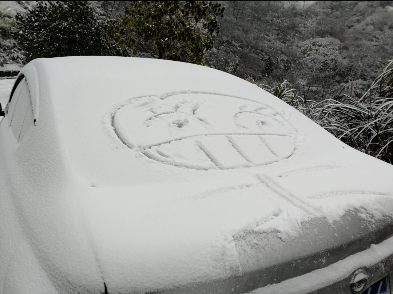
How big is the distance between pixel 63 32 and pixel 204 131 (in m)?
8.59

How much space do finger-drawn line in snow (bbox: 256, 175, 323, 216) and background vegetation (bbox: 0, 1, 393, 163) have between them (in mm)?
2557

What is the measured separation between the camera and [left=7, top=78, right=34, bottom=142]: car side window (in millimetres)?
1722

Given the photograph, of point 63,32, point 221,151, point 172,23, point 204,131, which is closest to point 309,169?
point 221,151

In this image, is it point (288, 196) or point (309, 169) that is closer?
point (288, 196)

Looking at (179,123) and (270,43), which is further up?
(179,123)

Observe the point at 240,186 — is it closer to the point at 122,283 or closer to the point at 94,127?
the point at 122,283

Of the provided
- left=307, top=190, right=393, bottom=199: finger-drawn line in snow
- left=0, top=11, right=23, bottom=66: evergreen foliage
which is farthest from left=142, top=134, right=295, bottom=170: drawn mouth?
left=0, top=11, right=23, bottom=66: evergreen foliage

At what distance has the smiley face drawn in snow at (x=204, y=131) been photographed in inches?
57.0

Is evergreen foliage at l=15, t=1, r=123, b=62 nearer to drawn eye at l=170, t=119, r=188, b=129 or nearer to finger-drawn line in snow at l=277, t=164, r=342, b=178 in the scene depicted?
drawn eye at l=170, t=119, r=188, b=129

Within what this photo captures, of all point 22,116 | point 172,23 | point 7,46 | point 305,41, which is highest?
point 22,116

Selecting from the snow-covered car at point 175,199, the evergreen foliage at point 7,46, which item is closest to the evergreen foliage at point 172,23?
the snow-covered car at point 175,199

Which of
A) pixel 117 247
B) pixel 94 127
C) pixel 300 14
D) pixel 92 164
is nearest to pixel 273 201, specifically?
pixel 117 247

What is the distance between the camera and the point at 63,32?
29.3 feet

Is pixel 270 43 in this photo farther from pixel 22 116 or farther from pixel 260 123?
pixel 22 116
